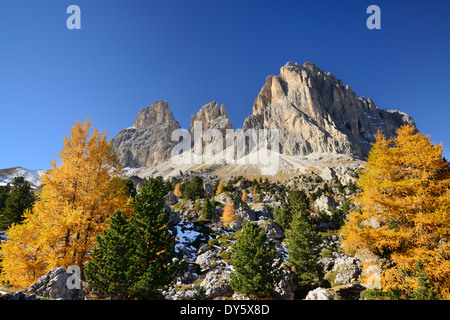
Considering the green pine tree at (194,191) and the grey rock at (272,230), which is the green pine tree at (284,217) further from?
the green pine tree at (194,191)

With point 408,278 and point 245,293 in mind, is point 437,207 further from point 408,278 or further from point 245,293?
point 245,293

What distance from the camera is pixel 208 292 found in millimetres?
19297

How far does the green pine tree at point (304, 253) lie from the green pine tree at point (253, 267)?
5.49 m

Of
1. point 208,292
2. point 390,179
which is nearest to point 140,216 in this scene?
point 208,292

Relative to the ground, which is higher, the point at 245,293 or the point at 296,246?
the point at 296,246

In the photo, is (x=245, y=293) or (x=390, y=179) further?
(x=245, y=293)

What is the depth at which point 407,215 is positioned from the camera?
36.6 feet

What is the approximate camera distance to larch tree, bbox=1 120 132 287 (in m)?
10.6

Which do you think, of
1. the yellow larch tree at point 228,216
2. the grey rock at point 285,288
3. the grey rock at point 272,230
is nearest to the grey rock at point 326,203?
the grey rock at point 272,230

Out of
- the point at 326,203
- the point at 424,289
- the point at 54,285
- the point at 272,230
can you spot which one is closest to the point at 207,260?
the point at 272,230

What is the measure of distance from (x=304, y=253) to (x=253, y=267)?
984 cm

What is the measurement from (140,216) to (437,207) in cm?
1931

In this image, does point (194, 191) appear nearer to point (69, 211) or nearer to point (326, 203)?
point (326, 203)

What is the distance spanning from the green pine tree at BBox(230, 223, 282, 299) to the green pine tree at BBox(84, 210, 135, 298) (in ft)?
31.9
